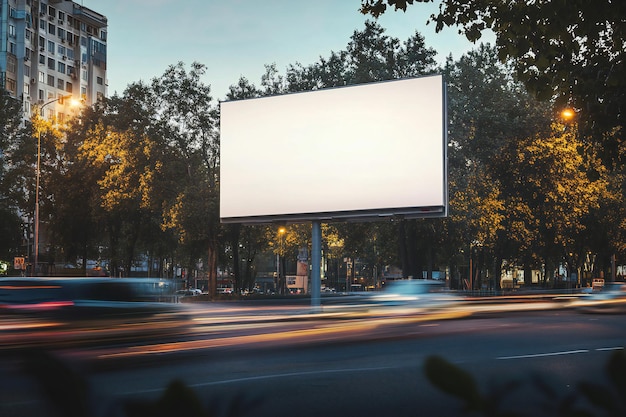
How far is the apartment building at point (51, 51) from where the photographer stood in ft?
327

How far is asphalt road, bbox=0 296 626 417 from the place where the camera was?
2.32 m

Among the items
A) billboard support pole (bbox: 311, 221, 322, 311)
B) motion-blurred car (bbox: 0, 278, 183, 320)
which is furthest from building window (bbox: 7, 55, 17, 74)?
motion-blurred car (bbox: 0, 278, 183, 320)

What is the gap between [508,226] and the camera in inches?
1762

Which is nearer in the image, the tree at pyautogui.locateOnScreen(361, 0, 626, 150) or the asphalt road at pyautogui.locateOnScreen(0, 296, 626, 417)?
the asphalt road at pyautogui.locateOnScreen(0, 296, 626, 417)

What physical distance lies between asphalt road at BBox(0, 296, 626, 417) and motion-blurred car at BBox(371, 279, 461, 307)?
31 cm

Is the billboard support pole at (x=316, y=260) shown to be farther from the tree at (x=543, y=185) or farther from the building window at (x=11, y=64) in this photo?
the building window at (x=11, y=64)

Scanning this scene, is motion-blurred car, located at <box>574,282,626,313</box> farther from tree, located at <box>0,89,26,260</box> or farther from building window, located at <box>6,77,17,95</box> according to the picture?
building window, located at <box>6,77,17,95</box>

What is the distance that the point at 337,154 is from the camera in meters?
31.9

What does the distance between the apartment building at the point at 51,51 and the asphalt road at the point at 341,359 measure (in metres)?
78.6

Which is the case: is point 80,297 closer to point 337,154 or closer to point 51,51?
point 337,154

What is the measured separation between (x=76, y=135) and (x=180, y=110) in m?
12.0

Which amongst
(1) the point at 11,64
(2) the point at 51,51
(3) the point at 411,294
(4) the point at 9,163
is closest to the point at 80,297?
(3) the point at 411,294

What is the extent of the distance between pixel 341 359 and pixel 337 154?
1591 cm

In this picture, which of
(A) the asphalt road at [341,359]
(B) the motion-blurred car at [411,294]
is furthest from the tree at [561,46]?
(B) the motion-blurred car at [411,294]
